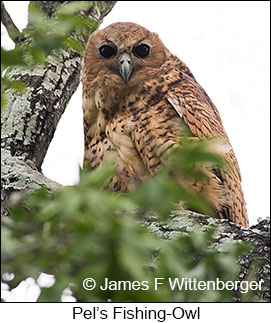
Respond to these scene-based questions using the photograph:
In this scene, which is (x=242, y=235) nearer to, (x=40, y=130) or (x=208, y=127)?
(x=40, y=130)

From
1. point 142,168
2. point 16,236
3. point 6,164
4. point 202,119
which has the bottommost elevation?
point 16,236

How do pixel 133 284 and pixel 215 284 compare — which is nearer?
pixel 133 284

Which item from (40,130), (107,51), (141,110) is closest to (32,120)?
(40,130)

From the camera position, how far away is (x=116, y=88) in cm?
328

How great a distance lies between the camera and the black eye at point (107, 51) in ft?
10.8

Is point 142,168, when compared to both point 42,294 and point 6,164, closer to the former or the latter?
point 6,164

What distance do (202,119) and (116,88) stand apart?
17.6 inches

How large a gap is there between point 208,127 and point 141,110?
1.07 ft

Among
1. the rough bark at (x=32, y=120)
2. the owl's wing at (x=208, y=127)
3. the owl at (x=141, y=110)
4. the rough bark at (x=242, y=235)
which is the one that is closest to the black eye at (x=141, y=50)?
the owl at (x=141, y=110)

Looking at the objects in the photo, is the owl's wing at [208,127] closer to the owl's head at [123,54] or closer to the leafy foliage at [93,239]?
the owl's head at [123,54]

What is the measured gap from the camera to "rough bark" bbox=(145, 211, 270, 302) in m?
1.85

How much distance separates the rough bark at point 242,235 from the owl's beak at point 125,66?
46.0 inches
